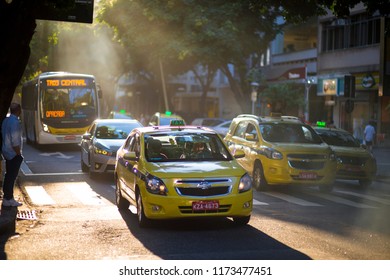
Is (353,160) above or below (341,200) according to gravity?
above

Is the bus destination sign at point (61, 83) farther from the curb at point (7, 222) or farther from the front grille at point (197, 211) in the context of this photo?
the front grille at point (197, 211)

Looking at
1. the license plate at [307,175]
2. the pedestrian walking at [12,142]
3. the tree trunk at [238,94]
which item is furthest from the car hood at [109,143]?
the tree trunk at [238,94]

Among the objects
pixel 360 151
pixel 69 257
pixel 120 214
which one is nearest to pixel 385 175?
pixel 360 151

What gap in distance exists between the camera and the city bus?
33281 mm

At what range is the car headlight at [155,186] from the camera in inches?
445

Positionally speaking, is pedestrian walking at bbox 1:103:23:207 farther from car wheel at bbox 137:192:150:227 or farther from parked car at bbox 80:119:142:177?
parked car at bbox 80:119:142:177

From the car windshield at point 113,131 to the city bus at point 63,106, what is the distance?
1208 cm

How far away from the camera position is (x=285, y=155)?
17.7 meters

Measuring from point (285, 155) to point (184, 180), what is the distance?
22.1ft

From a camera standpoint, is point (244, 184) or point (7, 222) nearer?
point (7, 222)

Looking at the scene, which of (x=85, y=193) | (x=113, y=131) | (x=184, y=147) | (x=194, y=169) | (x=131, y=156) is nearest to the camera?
(x=194, y=169)

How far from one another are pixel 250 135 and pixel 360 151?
3.87m

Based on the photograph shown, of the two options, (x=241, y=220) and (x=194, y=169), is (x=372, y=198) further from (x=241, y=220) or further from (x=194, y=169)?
(x=194, y=169)

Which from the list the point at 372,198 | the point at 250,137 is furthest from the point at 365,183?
the point at 250,137
